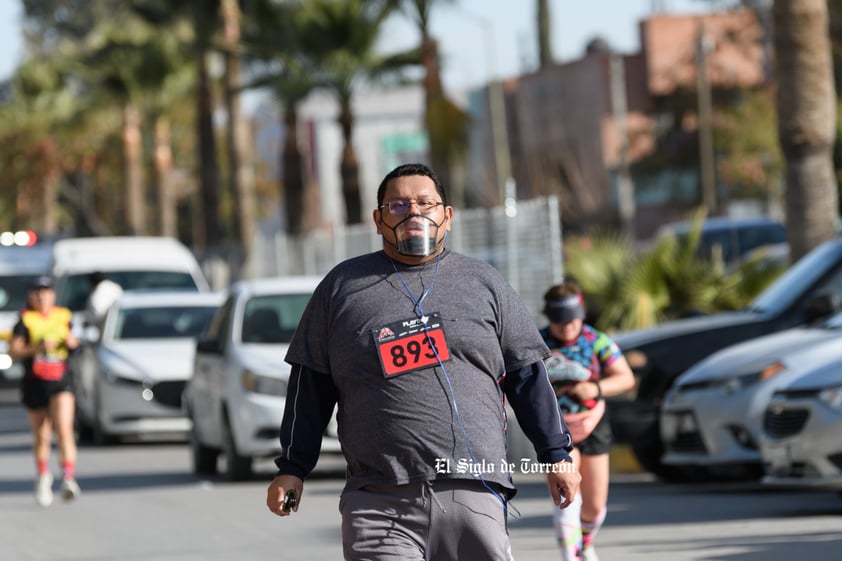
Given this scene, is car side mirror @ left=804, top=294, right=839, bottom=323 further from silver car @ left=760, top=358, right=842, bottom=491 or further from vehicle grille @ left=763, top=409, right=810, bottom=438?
vehicle grille @ left=763, top=409, right=810, bottom=438

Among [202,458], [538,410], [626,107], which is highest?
[538,410]

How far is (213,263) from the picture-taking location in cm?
4134

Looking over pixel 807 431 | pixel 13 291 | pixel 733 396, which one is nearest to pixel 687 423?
pixel 733 396

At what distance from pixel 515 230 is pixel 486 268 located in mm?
16866

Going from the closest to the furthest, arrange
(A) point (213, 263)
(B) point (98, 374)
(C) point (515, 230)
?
(B) point (98, 374)
(C) point (515, 230)
(A) point (213, 263)

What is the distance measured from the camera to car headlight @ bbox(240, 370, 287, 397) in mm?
15773

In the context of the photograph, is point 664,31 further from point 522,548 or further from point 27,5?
point 522,548

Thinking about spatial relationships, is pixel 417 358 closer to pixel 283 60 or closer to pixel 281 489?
pixel 281 489

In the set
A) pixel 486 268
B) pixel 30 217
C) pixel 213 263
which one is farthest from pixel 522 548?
pixel 30 217

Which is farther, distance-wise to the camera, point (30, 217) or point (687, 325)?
point (30, 217)

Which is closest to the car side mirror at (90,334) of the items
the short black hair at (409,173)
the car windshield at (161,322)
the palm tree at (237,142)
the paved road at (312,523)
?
→ the car windshield at (161,322)

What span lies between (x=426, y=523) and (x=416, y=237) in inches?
32.8

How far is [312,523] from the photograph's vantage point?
13.0 metres

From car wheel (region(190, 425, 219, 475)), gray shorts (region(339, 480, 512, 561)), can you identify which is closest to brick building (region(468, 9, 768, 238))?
car wheel (region(190, 425, 219, 475))
